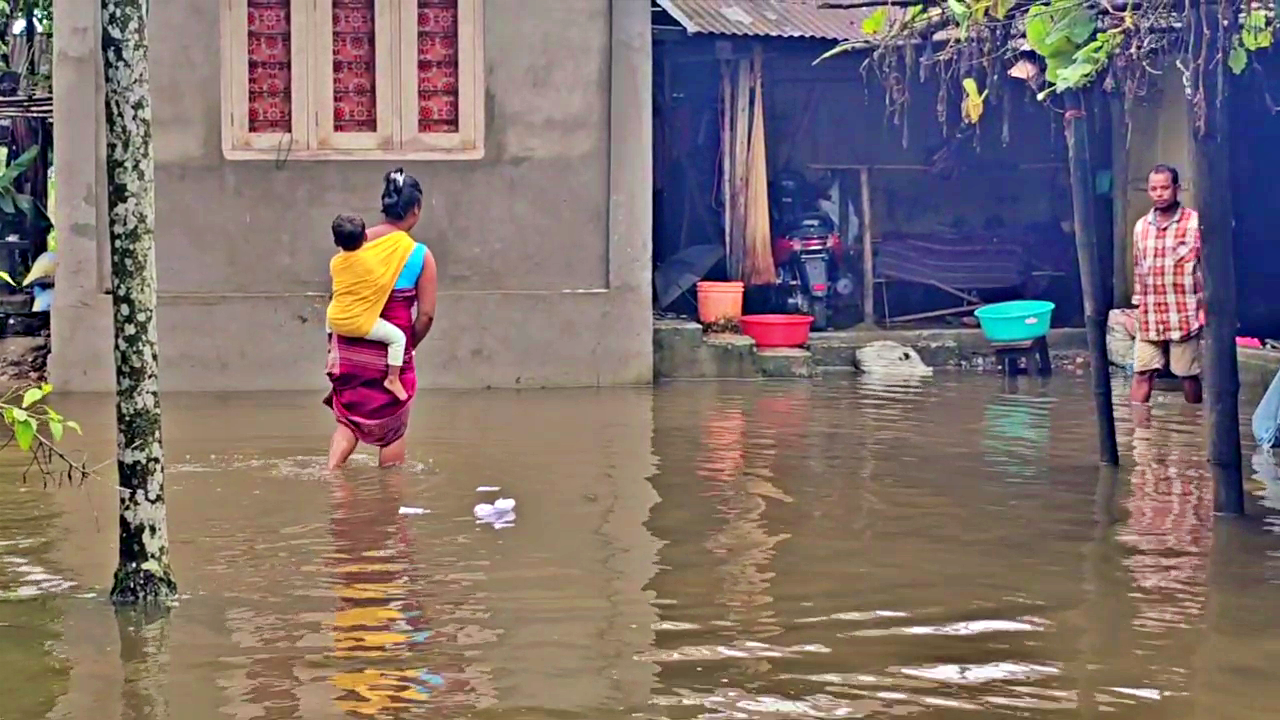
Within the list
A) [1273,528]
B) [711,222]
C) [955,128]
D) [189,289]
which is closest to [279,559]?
[1273,528]

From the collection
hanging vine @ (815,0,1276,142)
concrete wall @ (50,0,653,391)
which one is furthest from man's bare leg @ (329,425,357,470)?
concrete wall @ (50,0,653,391)

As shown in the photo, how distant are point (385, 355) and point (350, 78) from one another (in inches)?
198

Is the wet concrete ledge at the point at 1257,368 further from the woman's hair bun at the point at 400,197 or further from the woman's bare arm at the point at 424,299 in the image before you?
the woman's hair bun at the point at 400,197

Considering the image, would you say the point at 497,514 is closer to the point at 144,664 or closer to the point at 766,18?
the point at 144,664

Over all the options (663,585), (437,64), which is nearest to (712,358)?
(437,64)

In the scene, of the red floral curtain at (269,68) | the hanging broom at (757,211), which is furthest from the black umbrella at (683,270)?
the red floral curtain at (269,68)

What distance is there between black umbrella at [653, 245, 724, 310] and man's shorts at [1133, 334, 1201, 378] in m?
4.92

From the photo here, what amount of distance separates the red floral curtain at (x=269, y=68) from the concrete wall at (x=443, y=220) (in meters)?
0.29

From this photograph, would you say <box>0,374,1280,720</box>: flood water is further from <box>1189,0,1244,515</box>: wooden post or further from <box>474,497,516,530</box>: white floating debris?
<box>1189,0,1244,515</box>: wooden post

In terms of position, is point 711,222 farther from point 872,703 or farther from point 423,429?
point 872,703

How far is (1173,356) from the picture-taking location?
435 inches

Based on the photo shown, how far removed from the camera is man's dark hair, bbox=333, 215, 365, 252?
839cm

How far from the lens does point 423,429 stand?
10719 millimetres

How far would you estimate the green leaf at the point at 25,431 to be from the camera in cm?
455
